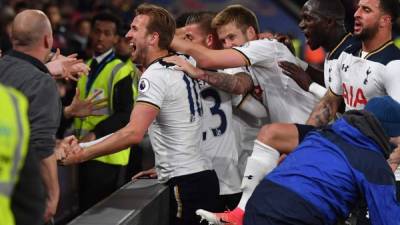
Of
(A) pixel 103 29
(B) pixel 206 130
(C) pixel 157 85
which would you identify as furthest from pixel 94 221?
(A) pixel 103 29

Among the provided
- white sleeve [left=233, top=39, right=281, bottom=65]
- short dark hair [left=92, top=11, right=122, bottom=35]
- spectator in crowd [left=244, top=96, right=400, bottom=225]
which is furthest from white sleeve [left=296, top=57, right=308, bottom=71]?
short dark hair [left=92, top=11, right=122, bottom=35]

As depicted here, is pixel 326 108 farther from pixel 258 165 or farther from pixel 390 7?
pixel 258 165

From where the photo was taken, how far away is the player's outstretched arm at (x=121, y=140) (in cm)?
468

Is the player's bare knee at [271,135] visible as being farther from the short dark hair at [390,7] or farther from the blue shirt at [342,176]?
the short dark hair at [390,7]

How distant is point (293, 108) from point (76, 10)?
9.24 m

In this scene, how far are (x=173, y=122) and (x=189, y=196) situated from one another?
18.9 inches

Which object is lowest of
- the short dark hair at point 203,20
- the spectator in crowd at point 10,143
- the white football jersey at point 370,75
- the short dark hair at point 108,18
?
the short dark hair at point 108,18

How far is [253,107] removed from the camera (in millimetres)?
5844

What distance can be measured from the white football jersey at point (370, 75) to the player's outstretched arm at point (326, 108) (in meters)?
0.21

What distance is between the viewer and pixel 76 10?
1451 centimetres

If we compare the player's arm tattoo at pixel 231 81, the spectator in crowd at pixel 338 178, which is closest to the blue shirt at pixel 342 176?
the spectator in crowd at pixel 338 178

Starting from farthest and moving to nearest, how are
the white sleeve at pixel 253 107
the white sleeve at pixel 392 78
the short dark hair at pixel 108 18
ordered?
the short dark hair at pixel 108 18
the white sleeve at pixel 253 107
the white sleeve at pixel 392 78

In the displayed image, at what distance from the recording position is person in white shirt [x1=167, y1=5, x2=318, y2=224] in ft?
17.1

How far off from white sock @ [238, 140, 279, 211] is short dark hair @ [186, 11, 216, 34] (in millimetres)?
1284
